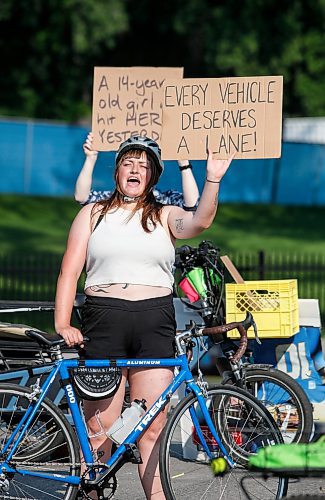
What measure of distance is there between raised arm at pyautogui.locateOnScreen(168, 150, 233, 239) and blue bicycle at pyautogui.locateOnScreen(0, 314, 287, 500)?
1.72 ft

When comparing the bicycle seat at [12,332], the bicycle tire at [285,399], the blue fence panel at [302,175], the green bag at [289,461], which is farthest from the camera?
the blue fence panel at [302,175]

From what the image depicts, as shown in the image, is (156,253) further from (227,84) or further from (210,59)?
(210,59)

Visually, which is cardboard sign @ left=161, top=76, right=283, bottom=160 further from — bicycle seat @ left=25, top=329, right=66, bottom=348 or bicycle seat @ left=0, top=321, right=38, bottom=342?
bicycle seat @ left=0, top=321, right=38, bottom=342

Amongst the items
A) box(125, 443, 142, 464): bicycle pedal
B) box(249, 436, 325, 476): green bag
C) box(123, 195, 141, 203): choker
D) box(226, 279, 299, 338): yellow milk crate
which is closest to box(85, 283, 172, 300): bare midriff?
box(123, 195, 141, 203): choker

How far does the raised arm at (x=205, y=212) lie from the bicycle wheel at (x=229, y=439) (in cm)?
79

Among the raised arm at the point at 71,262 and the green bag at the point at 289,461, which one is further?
the raised arm at the point at 71,262

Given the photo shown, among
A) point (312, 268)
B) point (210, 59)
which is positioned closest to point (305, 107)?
point (210, 59)

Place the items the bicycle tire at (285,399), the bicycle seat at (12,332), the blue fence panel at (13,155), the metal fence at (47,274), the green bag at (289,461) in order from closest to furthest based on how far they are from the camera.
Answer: the green bag at (289,461) → the bicycle tire at (285,399) → the bicycle seat at (12,332) → the metal fence at (47,274) → the blue fence panel at (13,155)

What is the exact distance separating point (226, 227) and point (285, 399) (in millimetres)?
18479

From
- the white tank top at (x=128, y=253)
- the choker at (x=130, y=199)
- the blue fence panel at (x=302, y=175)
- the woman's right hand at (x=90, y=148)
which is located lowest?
the white tank top at (x=128, y=253)

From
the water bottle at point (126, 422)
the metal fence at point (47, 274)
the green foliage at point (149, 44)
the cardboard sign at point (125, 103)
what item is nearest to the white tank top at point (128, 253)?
the water bottle at point (126, 422)

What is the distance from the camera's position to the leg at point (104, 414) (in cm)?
531

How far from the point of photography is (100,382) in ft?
17.1

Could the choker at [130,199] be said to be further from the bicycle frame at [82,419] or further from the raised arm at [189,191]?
the raised arm at [189,191]
